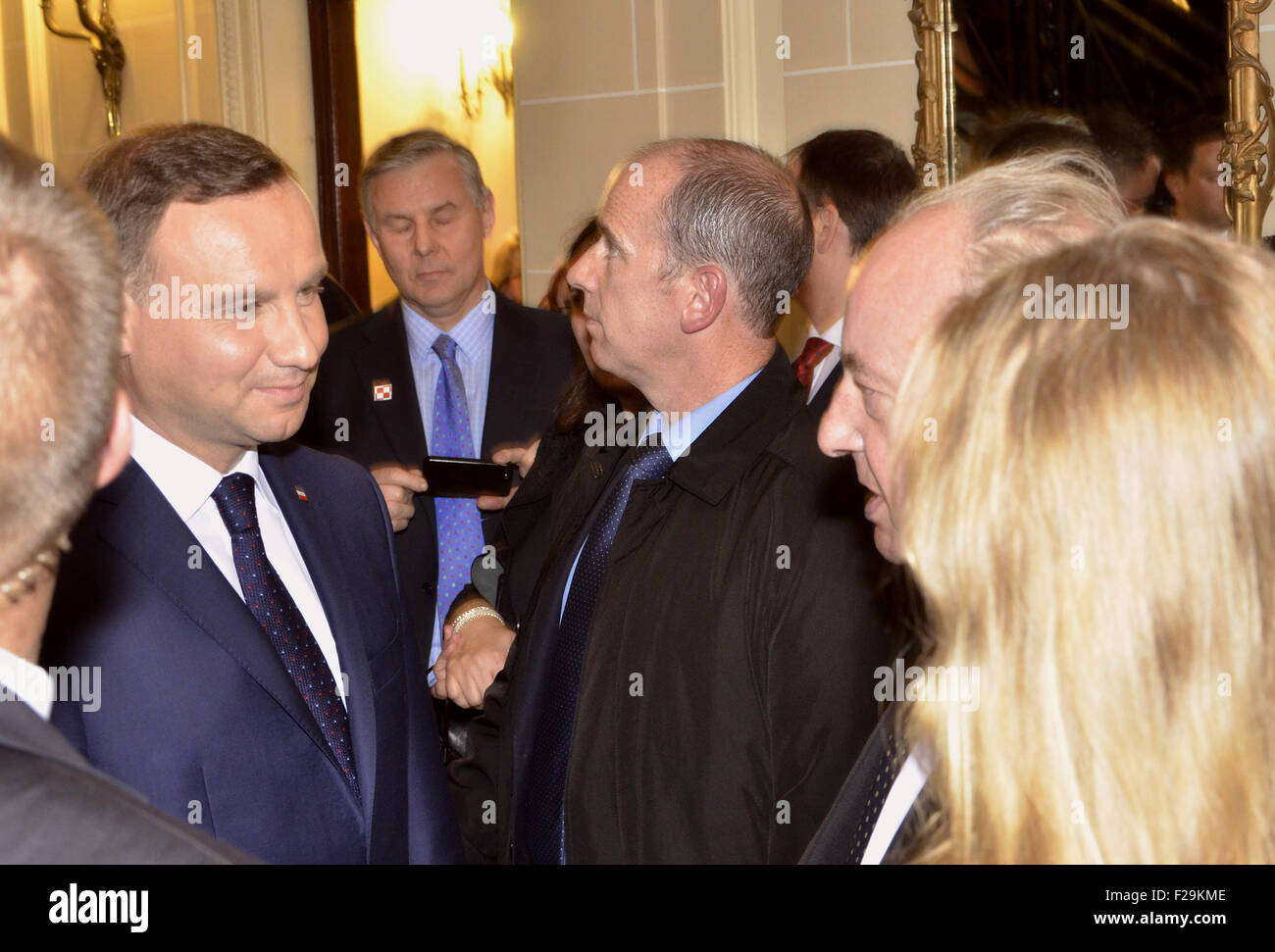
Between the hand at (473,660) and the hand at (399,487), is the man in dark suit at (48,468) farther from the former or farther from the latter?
the hand at (399,487)

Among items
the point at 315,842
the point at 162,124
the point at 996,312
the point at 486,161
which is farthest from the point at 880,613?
the point at 486,161

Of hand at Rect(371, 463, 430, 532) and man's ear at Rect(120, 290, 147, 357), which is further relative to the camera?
hand at Rect(371, 463, 430, 532)

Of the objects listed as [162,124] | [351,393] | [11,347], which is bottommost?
[351,393]

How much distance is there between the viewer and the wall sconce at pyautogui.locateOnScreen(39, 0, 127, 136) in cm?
614

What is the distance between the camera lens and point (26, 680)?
3.03 ft

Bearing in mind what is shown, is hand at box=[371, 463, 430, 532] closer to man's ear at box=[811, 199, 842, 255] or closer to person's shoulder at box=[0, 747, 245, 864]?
man's ear at box=[811, 199, 842, 255]

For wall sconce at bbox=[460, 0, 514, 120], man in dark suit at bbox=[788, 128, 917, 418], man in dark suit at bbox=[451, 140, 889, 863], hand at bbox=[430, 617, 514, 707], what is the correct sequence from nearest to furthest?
man in dark suit at bbox=[451, 140, 889, 863], hand at bbox=[430, 617, 514, 707], man in dark suit at bbox=[788, 128, 917, 418], wall sconce at bbox=[460, 0, 514, 120]

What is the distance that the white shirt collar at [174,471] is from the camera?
1.75 metres

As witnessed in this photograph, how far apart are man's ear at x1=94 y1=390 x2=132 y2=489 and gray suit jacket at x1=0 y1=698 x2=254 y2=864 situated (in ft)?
0.65

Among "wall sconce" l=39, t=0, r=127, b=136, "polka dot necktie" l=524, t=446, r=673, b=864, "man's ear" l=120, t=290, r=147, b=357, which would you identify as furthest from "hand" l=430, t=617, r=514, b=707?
"wall sconce" l=39, t=0, r=127, b=136
